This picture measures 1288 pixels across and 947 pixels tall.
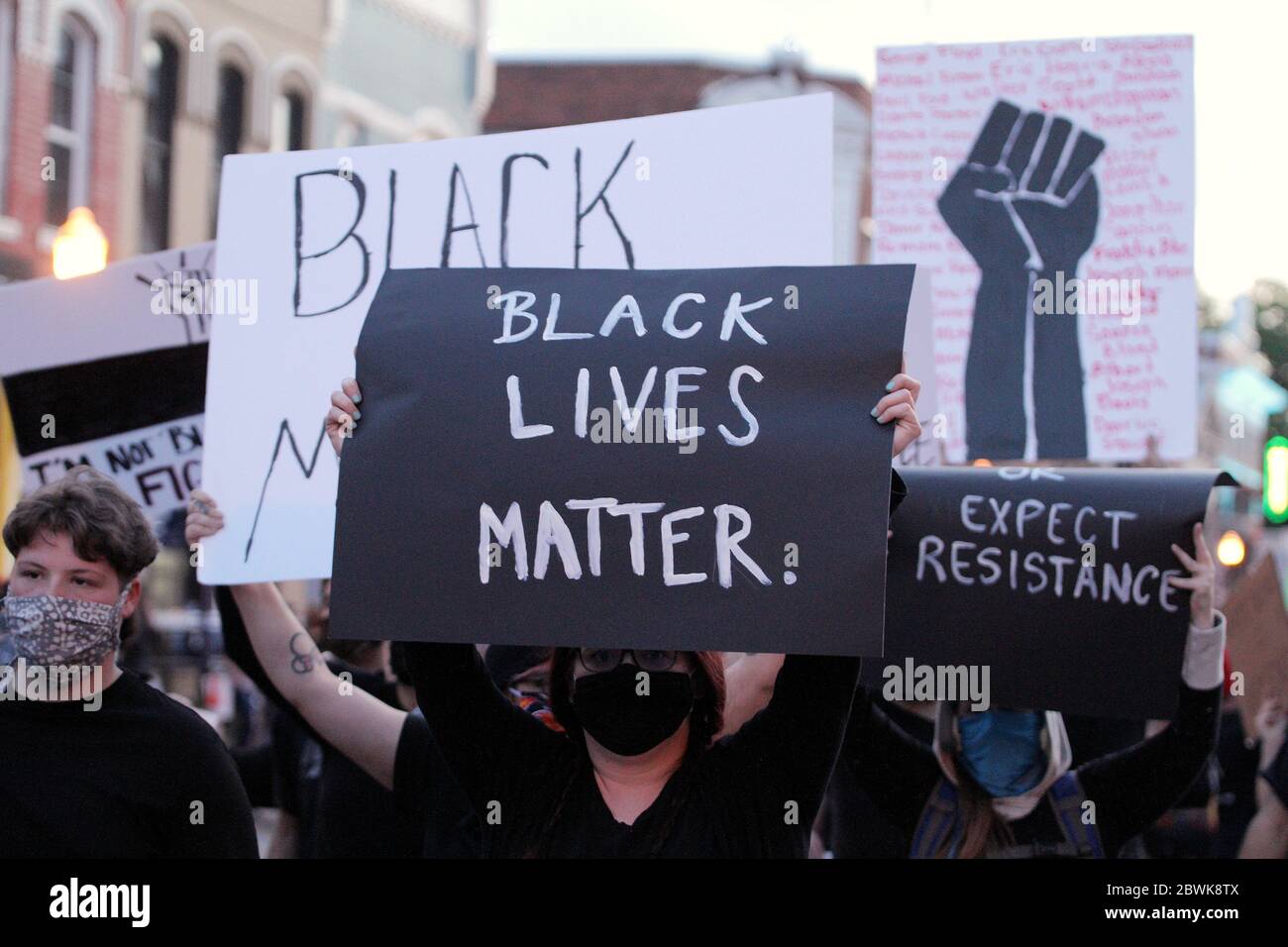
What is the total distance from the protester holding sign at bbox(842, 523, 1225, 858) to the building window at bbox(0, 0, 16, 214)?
14.0 meters

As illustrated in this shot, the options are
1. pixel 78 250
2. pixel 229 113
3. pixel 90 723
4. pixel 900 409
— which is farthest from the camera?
pixel 229 113

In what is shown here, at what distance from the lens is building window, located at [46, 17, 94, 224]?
16.7 m

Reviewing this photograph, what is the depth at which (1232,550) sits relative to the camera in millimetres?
8570

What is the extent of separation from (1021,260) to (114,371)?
8.68 feet

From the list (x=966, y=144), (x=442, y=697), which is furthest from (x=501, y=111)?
(x=442, y=697)

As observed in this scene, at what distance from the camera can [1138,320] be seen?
514 cm

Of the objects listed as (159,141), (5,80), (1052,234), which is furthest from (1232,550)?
(159,141)

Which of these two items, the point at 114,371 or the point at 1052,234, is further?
the point at 1052,234

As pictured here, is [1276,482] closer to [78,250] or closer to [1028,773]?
[1028,773]

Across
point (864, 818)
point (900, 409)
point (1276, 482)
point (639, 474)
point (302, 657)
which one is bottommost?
point (864, 818)

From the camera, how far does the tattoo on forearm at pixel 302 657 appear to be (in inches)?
149

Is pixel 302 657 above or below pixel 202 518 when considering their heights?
below

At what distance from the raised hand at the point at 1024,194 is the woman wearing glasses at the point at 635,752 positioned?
2.39 meters

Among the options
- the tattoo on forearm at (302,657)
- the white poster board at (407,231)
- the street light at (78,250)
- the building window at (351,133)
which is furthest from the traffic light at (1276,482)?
the building window at (351,133)
